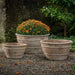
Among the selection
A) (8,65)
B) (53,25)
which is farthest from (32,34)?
(53,25)

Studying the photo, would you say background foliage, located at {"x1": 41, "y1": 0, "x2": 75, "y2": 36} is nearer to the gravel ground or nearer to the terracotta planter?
the terracotta planter

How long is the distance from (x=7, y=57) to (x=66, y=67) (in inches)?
73.8

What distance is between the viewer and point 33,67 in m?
5.15

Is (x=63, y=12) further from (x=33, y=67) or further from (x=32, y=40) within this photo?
(x=33, y=67)

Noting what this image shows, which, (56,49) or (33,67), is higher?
(56,49)

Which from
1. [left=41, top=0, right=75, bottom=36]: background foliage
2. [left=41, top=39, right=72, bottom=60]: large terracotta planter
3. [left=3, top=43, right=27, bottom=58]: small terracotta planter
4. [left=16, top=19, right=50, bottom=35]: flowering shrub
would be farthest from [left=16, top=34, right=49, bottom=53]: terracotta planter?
[left=41, top=0, right=75, bottom=36]: background foliage

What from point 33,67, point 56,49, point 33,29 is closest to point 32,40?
point 33,29

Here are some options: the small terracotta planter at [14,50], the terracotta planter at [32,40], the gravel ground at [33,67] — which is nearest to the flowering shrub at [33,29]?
the terracotta planter at [32,40]

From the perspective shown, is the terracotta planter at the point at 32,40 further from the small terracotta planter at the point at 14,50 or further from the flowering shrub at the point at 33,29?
the small terracotta planter at the point at 14,50

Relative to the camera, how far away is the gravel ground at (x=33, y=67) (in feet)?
→ 15.3

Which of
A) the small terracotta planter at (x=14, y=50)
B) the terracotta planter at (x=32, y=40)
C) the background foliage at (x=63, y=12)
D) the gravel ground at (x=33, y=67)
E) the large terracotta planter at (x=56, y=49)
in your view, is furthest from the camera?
the terracotta planter at (x=32, y=40)

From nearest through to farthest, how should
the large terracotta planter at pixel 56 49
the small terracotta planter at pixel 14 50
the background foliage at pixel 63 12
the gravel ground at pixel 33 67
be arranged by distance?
the gravel ground at pixel 33 67 → the background foliage at pixel 63 12 → the large terracotta planter at pixel 56 49 → the small terracotta planter at pixel 14 50

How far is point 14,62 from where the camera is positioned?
5.69 metres

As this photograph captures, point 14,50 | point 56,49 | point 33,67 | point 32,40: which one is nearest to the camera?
point 33,67
